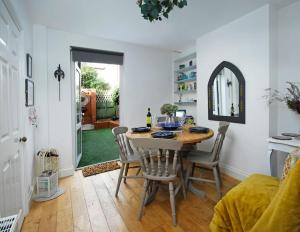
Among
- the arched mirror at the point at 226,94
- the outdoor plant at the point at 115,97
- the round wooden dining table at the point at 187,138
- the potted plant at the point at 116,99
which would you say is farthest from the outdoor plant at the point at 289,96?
the outdoor plant at the point at 115,97

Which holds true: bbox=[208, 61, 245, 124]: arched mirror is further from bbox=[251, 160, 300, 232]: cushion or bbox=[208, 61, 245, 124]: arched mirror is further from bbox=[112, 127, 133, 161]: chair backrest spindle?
bbox=[251, 160, 300, 232]: cushion

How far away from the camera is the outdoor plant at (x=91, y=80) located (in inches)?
317

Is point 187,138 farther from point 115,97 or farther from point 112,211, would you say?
point 115,97

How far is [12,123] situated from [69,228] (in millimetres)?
1144

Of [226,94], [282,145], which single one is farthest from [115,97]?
[282,145]

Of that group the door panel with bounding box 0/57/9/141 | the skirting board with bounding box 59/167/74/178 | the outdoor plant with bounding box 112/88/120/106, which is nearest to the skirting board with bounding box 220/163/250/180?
the skirting board with bounding box 59/167/74/178

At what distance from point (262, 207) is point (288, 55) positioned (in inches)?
83.2

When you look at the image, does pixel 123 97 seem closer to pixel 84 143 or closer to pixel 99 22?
pixel 99 22

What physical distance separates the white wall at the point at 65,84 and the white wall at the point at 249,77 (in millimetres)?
1495

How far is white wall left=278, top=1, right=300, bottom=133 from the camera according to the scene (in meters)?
2.26

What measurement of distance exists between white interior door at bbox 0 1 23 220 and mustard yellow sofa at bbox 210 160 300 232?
167 centimetres

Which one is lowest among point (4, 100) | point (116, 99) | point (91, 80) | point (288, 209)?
point (288, 209)

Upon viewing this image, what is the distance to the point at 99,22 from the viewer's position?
268 centimetres

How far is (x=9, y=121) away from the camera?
1.56 m
